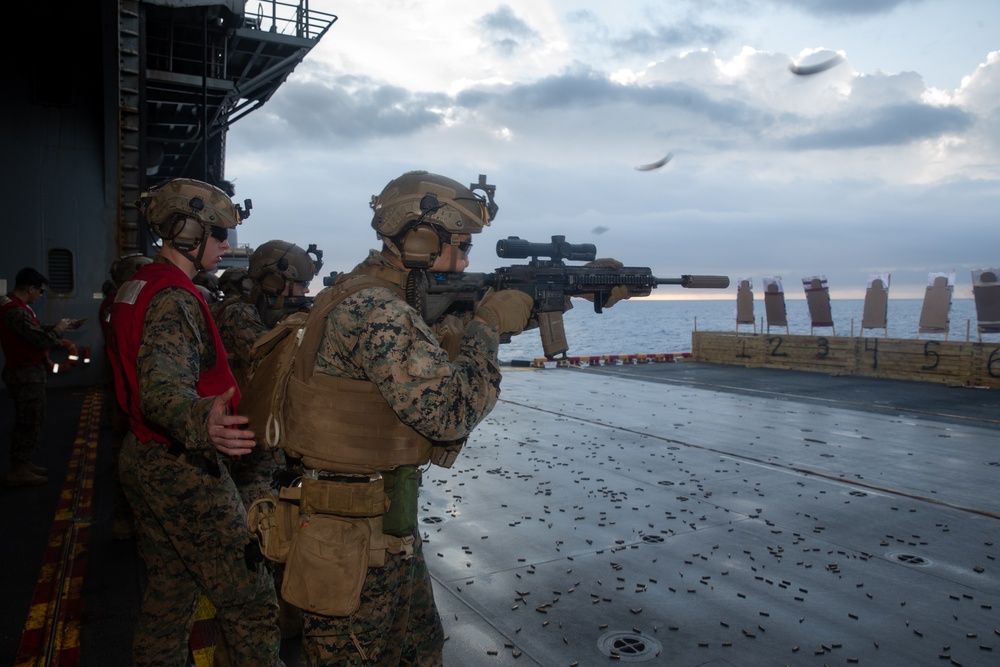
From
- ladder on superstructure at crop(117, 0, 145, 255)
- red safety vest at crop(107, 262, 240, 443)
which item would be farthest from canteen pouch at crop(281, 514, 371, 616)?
ladder on superstructure at crop(117, 0, 145, 255)

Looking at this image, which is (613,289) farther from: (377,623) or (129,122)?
(129,122)

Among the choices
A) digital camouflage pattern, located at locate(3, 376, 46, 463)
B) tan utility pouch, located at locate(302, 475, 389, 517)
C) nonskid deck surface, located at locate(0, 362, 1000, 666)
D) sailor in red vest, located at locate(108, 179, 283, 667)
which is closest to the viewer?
tan utility pouch, located at locate(302, 475, 389, 517)

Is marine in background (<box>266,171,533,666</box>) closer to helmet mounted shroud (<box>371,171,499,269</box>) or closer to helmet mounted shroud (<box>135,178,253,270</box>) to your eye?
helmet mounted shroud (<box>371,171,499,269</box>)

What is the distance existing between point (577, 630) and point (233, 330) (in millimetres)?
2913

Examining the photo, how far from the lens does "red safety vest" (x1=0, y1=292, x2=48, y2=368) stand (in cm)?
664

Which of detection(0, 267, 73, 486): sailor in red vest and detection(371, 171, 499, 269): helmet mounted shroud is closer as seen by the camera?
detection(371, 171, 499, 269): helmet mounted shroud

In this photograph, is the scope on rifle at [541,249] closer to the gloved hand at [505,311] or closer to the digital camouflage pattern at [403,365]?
the gloved hand at [505,311]

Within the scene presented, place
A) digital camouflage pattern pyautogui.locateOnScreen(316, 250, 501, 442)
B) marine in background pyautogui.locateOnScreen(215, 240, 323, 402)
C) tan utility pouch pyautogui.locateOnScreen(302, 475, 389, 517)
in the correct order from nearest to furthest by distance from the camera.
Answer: digital camouflage pattern pyautogui.locateOnScreen(316, 250, 501, 442), tan utility pouch pyautogui.locateOnScreen(302, 475, 389, 517), marine in background pyautogui.locateOnScreen(215, 240, 323, 402)

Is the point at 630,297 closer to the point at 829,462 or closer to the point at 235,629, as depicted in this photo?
the point at 235,629

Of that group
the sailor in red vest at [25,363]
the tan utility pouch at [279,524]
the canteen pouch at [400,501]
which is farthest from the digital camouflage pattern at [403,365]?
the sailor in red vest at [25,363]

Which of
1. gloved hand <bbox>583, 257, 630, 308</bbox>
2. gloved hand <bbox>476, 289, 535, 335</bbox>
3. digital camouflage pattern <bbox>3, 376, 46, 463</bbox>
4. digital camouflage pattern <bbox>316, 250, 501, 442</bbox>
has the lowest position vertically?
digital camouflage pattern <bbox>3, 376, 46, 463</bbox>

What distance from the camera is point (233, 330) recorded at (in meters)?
4.50

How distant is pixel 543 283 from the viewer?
3.87 m

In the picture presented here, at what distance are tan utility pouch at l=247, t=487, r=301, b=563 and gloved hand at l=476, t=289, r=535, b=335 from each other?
3.46 feet
